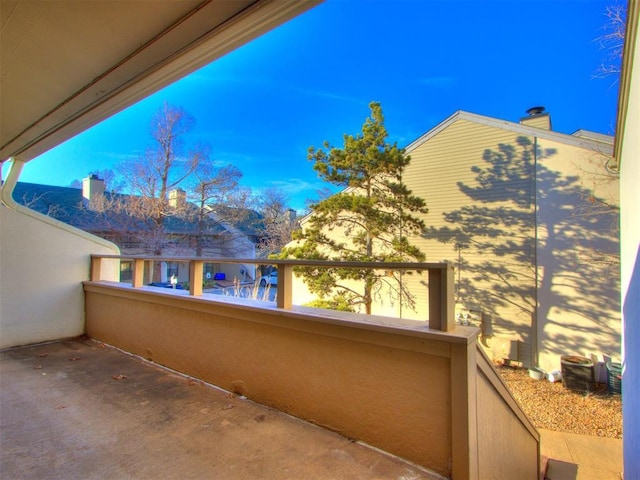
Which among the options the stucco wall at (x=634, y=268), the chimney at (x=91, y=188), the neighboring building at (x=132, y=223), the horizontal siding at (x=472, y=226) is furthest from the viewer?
the chimney at (x=91, y=188)

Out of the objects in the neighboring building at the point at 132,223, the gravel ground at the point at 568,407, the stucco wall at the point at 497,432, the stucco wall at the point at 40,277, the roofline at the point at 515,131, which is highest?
the roofline at the point at 515,131

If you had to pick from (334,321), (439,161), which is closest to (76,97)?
(334,321)

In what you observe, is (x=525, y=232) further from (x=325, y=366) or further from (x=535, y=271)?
(x=325, y=366)

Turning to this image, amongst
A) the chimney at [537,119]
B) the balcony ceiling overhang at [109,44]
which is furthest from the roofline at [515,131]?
the balcony ceiling overhang at [109,44]

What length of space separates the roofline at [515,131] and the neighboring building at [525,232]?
0.09ft

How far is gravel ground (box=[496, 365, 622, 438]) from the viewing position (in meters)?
6.02

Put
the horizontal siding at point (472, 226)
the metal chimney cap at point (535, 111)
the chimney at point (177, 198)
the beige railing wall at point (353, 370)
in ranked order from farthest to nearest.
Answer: the chimney at point (177, 198) < the metal chimney cap at point (535, 111) < the horizontal siding at point (472, 226) < the beige railing wall at point (353, 370)

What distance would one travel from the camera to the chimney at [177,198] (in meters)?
12.3

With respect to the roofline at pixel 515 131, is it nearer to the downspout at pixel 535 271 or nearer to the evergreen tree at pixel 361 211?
the downspout at pixel 535 271

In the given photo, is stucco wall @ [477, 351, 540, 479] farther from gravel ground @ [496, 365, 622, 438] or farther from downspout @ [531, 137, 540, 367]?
downspout @ [531, 137, 540, 367]

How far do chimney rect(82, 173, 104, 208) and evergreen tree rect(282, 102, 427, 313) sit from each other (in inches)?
340

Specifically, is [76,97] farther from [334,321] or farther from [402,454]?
[402,454]

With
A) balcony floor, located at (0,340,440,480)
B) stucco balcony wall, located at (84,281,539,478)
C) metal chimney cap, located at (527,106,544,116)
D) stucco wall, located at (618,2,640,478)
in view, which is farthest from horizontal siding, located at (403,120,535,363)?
balcony floor, located at (0,340,440,480)

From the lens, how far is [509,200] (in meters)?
8.95
